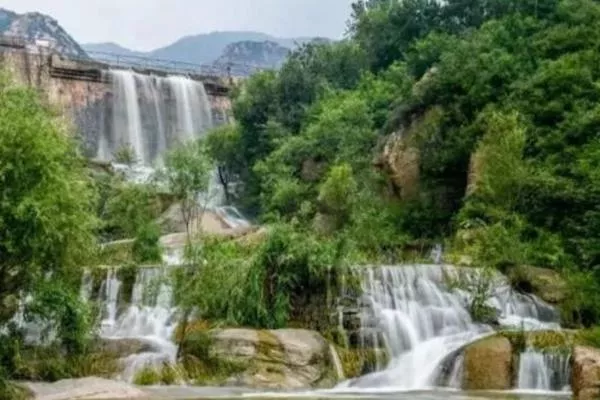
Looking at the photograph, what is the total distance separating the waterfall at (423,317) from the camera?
A: 20578 mm

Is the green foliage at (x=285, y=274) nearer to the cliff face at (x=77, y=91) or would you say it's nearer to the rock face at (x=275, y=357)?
the rock face at (x=275, y=357)

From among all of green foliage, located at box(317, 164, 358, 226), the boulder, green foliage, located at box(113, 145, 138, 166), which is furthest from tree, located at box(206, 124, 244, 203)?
the boulder

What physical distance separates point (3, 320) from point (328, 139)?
19.8m

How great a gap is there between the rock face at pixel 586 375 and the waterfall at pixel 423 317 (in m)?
Result: 2.64

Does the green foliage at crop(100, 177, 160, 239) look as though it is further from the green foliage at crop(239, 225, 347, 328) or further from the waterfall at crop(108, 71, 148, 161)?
the waterfall at crop(108, 71, 148, 161)

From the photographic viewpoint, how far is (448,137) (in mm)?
32219

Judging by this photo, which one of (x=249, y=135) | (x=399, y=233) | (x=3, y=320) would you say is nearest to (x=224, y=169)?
(x=249, y=135)

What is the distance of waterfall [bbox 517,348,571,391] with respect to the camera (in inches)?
770

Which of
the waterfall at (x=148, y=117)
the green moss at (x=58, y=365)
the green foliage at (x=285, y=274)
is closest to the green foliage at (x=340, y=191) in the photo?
the green foliage at (x=285, y=274)

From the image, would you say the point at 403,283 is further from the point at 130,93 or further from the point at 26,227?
the point at 130,93

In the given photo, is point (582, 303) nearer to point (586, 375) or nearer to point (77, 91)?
point (586, 375)

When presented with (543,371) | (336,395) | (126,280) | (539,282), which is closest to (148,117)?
(126,280)

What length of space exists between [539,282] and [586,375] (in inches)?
268

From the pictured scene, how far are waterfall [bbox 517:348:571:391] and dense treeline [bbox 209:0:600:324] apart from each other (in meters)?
4.14
